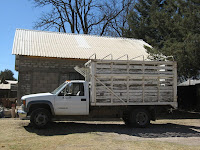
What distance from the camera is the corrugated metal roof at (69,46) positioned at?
1710cm

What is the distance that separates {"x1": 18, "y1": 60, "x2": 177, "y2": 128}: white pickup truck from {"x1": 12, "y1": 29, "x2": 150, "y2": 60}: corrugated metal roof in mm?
7095

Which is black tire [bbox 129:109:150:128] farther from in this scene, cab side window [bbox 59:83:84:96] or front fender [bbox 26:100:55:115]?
front fender [bbox 26:100:55:115]

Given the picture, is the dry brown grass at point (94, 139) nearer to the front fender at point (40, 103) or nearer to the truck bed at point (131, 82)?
the front fender at point (40, 103)

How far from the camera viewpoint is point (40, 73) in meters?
16.7

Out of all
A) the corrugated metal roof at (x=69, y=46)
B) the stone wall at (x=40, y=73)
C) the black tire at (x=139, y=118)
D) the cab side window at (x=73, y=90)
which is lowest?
the black tire at (x=139, y=118)

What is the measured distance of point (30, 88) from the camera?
16.5m

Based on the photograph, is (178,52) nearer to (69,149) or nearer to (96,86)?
(96,86)

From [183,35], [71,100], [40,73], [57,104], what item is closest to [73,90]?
[71,100]

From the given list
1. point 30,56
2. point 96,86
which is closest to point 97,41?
point 30,56

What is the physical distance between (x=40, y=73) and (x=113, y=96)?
8.05 metres

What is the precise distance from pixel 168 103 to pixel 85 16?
28443 millimetres

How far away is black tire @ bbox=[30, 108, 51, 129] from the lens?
377 inches

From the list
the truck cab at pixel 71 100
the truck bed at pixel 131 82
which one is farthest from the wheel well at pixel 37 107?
the truck bed at pixel 131 82

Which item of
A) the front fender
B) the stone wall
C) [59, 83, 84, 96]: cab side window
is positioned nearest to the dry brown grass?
the front fender
